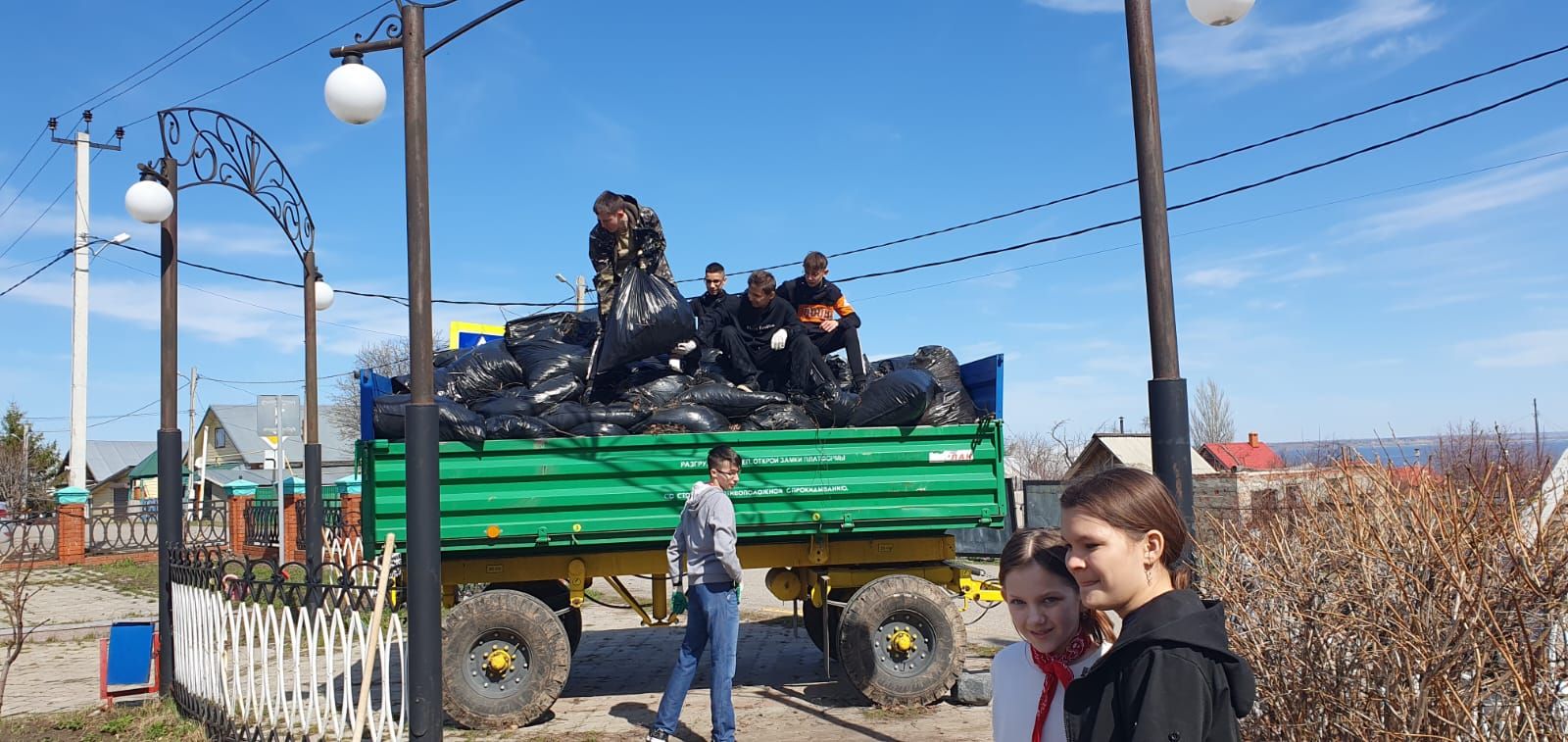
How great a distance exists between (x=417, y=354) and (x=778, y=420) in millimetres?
2829

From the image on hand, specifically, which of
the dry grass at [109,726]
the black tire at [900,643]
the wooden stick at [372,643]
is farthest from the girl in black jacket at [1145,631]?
the dry grass at [109,726]

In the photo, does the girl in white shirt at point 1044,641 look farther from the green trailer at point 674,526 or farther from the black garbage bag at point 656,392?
the black garbage bag at point 656,392

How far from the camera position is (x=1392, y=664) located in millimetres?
2895

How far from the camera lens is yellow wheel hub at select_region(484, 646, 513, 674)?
693 cm

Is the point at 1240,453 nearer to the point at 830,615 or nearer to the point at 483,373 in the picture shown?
the point at 830,615

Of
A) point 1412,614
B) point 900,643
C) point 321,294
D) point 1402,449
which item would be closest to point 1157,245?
point 1402,449

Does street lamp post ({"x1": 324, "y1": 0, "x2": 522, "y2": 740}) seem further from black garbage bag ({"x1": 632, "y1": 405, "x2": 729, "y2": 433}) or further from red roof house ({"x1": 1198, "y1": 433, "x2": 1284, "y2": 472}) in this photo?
red roof house ({"x1": 1198, "y1": 433, "x2": 1284, "y2": 472})

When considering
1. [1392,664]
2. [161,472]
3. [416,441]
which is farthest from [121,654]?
[1392,664]

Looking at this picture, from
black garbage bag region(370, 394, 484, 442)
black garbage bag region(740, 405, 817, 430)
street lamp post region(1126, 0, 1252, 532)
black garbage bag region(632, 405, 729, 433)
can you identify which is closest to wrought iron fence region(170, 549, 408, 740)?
black garbage bag region(370, 394, 484, 442)

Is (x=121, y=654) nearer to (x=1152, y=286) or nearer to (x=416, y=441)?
(x=416, y=441)

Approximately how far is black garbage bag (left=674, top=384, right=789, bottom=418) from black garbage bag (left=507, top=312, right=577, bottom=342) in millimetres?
1401

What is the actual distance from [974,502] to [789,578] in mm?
1453

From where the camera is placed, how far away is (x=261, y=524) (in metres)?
23.6

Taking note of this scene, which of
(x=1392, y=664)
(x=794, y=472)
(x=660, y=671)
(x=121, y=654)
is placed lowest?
(x=660, y=671)
